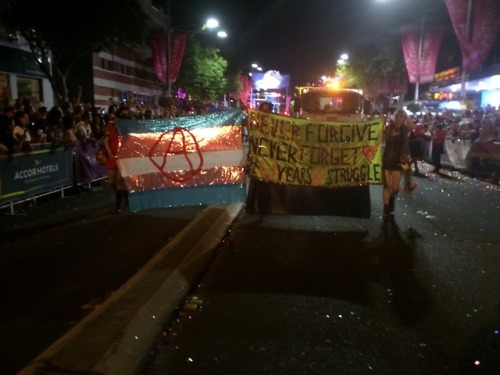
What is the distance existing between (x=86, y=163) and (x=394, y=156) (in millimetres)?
7297

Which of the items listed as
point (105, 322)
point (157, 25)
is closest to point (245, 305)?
point (105, 322)

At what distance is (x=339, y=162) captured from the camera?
8.72 m

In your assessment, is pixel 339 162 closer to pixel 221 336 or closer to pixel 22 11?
pixel 221 336

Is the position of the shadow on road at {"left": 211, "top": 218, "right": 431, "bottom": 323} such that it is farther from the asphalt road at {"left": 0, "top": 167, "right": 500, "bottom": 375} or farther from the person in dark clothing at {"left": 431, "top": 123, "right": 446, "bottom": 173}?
the person in dark clothing at {"left": 431, "top": 123, "right": 446, "bottom": 173}

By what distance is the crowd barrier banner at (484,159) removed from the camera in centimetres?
1622

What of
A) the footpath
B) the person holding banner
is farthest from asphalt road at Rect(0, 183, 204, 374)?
the person holding banner

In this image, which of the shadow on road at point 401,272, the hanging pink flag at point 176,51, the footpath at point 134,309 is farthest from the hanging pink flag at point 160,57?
the shadow on road at point 401,272

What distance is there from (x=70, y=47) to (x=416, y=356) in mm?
15351

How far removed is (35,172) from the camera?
1093 centimetres

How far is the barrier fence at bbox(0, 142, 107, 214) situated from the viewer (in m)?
9.97

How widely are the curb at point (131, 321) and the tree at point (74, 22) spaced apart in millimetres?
10898

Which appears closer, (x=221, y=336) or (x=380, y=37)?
(x=221, y=336)

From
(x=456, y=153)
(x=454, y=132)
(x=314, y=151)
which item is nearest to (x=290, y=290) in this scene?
(x=314, y=151)

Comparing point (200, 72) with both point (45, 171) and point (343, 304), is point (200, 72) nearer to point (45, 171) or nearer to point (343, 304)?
point (45, 171)
